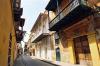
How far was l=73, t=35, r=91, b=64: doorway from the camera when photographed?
1090 centimetres

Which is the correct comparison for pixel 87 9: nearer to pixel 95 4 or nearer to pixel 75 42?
pixel 95 4

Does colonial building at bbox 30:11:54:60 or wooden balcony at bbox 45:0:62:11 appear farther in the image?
colonial building at bbox 30:11:54:60

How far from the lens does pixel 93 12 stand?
9.58m

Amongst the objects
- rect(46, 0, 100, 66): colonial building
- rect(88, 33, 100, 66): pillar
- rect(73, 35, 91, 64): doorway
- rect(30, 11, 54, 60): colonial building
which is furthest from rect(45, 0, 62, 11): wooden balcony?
rect(88, 33, 100, 66): pillar

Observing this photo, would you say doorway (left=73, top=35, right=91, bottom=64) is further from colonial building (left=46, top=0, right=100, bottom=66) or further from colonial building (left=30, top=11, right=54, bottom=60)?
colonial building (left=30, top=11, right=54, bottom=60)

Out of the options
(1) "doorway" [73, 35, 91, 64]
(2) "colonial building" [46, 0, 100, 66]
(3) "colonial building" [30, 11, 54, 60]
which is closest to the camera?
(2) "colonial building" [46, 0, 100, 66]

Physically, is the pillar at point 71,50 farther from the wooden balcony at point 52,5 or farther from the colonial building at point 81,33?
the wooden balcony at point 52,5

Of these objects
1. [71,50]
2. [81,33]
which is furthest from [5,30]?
[71,50]

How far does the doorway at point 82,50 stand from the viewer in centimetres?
1090

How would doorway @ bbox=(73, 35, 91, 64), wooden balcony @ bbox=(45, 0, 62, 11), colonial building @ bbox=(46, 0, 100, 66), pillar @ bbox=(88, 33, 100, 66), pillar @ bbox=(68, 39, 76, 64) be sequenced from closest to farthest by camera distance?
pillar @ bbox=(88, 33, 100, 66) → colonial building @ bbox=(46, 0, 100, 66) → doorway @ bbox=(73, 35, 91, 64) → pillar @ bbox=(68, 39, 76, 64) → wooden balcony @ bbox=(45, 0, 62, 11)

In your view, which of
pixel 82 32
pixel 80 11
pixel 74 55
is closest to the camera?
pixel 80 11

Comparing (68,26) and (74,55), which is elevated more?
(68,26)

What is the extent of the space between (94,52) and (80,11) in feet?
9.53

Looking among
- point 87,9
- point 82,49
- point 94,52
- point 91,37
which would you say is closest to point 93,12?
point 87,9
